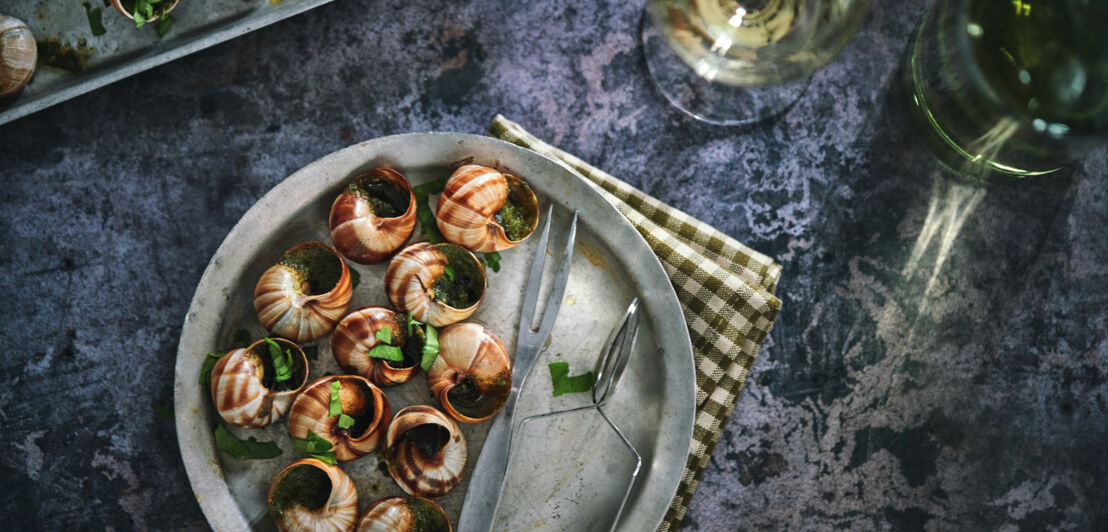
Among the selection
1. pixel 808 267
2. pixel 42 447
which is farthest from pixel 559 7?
pixel 42 447

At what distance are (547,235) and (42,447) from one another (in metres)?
0.86

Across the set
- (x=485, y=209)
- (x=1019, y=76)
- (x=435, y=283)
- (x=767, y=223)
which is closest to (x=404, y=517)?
(x=435, y=283)

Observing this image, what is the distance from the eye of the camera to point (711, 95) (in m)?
1.10

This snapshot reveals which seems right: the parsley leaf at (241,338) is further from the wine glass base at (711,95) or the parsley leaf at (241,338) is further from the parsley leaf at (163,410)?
the wine glass base at (711,95)

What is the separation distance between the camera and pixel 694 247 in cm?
104

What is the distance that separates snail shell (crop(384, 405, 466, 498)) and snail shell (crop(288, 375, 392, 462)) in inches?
1.0

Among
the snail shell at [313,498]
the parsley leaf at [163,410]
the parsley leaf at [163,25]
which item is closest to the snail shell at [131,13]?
the parsley leaf at [163,25]

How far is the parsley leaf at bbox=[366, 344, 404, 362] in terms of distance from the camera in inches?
35.9

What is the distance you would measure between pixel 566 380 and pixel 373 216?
358 mm

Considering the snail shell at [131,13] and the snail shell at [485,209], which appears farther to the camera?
the snail shell at [131,13]

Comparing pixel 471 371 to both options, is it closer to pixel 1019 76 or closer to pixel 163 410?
pixel 163 410

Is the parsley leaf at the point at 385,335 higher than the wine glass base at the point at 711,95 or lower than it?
lower

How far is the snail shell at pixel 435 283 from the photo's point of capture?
0.91 metres

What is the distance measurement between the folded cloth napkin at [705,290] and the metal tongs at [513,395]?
0.38 feet
